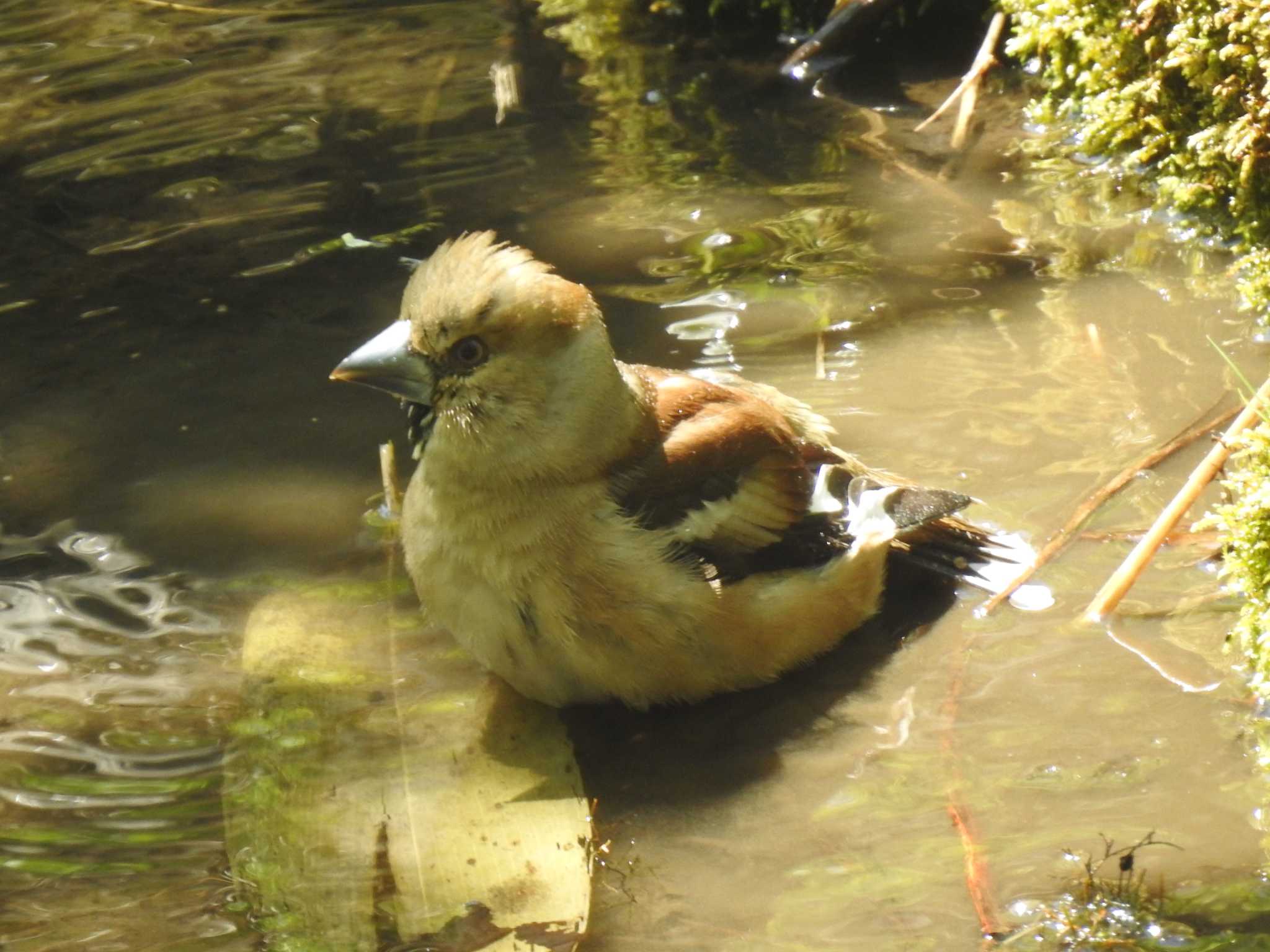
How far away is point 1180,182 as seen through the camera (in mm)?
6090

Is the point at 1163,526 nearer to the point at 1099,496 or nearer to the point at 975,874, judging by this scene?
the point at 1099,496

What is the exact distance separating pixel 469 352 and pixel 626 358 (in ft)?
5.43

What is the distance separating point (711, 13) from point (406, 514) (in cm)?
566

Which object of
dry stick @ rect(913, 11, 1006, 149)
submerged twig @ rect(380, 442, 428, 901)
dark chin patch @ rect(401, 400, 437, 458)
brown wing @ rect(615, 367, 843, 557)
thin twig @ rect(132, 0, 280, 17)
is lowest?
submerged twig @ rect(380, 442, 428, 901)

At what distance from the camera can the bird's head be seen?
13.0ft

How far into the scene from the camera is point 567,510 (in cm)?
401

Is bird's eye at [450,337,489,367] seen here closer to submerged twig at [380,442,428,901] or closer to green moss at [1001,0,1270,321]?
submerged twig at [380,442,428,901]

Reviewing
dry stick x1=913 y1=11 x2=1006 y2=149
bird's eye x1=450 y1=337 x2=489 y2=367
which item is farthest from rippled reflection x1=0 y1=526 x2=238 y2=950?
dry stick x1=913 y1=11 x2=1006 y2=149

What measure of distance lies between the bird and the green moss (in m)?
2.44

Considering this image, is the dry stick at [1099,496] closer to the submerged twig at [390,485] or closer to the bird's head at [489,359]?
the bird's head at [489,359]

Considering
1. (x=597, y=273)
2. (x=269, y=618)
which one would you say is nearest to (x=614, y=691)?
(x=269, y=618)

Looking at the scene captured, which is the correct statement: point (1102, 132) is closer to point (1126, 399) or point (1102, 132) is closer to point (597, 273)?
point (1126, 399)

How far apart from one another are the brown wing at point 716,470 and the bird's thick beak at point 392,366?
630 millimetres

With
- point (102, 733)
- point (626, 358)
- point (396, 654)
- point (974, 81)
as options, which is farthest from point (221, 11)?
point (102, 733)
